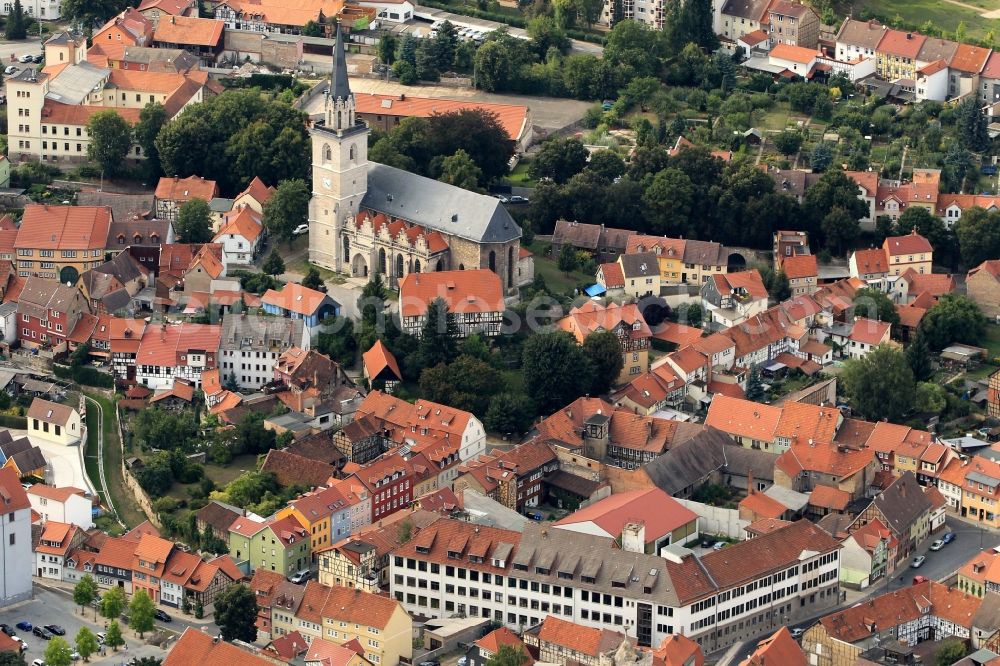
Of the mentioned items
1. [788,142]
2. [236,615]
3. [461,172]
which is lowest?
[236,615]

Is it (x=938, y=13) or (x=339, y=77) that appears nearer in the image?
(x=339, y=77)

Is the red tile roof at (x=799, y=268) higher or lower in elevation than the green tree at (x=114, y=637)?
higher

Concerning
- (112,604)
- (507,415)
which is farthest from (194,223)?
(112,604)

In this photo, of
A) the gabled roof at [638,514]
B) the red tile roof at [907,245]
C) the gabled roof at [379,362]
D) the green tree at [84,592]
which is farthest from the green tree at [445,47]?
the green tree at [84,592]

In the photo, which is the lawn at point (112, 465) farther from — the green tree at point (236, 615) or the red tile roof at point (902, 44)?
the red tile roof at point (902, 44)

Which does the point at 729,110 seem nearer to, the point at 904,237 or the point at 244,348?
the point at 904,237

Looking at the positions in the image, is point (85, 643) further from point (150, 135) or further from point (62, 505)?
point (150, 135)

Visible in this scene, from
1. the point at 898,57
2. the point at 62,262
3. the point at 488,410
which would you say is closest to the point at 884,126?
the point at 898,57

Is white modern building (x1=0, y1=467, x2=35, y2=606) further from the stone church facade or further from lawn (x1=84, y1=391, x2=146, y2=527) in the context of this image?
the stone church facade
